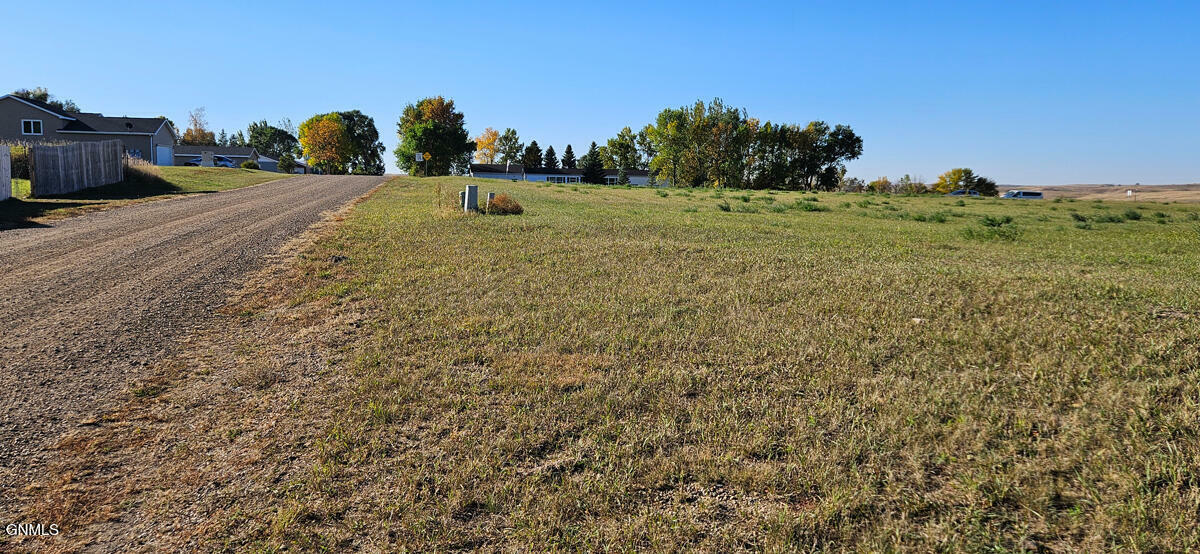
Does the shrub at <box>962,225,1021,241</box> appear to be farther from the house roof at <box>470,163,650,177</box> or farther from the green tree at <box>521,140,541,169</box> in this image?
the green tree at <box>521,140,541,169</box>

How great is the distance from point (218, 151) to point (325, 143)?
22.0m

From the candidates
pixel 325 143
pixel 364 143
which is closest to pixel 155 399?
pixel 325 143

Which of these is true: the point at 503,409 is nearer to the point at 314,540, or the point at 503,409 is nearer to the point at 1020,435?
the point at 314,540

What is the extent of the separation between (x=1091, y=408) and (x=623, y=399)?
2.99m

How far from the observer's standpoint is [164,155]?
56094 millimetres

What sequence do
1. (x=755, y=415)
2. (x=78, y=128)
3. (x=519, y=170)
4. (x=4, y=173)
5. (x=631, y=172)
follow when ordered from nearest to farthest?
(x=755, y=415)
(x=4, y=173)
(x=78, y=128)
(x=519, y=170)
(x=631, y=172)

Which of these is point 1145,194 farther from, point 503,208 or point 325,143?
point 325,143

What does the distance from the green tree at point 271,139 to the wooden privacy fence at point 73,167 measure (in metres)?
124

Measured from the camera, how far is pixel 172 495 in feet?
9.27

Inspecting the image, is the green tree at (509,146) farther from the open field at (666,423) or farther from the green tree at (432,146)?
the open field at (666,423)

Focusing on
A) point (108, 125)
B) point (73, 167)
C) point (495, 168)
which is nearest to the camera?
point (73, 167)

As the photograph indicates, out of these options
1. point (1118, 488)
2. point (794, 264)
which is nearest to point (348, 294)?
point (794, 264)

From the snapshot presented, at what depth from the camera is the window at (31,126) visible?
1886 inches

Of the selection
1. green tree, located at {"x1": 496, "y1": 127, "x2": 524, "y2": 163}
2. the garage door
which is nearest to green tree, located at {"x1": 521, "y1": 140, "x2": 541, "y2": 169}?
green tree, located at {"x1": 496, "y1": 127, "x2": 524, "y2": 163}
